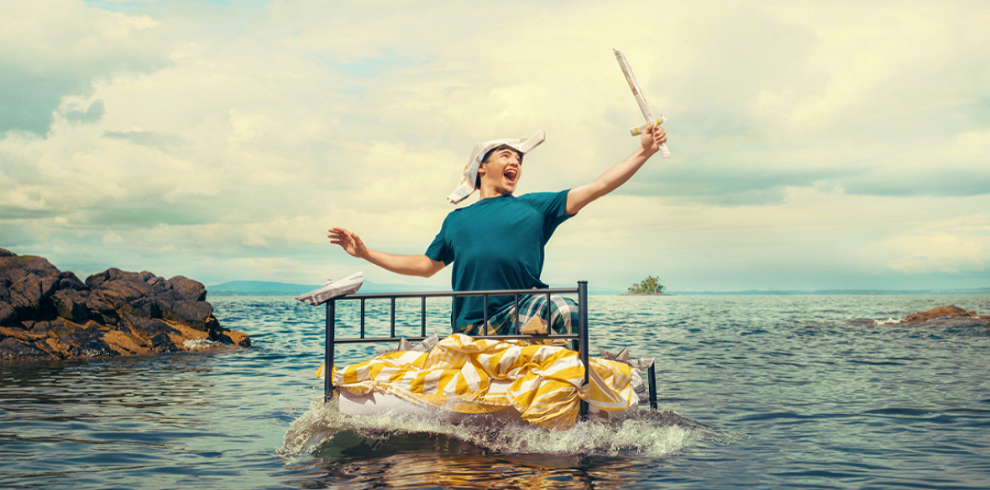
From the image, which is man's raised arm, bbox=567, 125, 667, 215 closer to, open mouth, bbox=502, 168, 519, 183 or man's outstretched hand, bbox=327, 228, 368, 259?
open mouth, bbox=502, 168, 519, 183

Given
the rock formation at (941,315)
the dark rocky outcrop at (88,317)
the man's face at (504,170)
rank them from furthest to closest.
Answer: the rock formation at (941,315) → the dark rocky outcrop at (88,317) → the man's face at (504,170)

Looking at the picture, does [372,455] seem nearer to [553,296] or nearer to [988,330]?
[553,296]

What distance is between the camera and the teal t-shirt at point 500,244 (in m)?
4.75

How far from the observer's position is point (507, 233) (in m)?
4.77

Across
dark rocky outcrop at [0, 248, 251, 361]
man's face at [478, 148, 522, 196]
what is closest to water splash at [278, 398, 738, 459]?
man's face at [478, 148, 522, 196]

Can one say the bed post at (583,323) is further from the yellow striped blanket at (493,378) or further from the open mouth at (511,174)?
the open mouth at (511,174)

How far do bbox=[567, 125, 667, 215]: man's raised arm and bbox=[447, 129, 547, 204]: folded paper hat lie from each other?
0.57 metres

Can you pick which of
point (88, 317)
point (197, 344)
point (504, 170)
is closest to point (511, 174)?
point (504, 170)

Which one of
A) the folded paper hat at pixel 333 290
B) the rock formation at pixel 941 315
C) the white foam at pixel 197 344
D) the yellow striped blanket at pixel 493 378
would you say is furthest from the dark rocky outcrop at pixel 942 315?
the folded paper hat at pixel 333 290

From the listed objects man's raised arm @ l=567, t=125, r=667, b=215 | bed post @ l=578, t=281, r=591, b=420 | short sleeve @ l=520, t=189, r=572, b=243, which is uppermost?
man's raised arm @ l=567, t=125, r=667, b=215

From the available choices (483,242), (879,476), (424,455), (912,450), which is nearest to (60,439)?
(424,455)

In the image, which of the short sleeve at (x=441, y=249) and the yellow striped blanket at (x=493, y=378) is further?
the short sleeve at (x=441, y=249)

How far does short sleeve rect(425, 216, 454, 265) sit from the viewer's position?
533 cm

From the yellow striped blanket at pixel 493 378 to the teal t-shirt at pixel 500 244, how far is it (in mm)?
460
